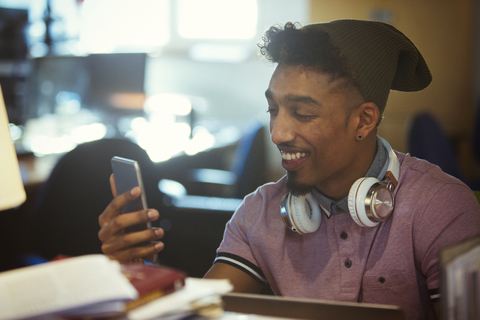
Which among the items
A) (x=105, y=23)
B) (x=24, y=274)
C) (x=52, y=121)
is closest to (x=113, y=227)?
(x=24, y=274)

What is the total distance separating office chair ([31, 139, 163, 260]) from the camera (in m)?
1.49

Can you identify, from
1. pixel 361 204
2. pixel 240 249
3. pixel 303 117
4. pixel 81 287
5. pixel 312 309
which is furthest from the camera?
→ pixel 240 249

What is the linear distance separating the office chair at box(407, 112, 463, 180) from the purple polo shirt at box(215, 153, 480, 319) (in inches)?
42.8

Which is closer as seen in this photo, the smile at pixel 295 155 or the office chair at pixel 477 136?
the smile at pixel 295 155

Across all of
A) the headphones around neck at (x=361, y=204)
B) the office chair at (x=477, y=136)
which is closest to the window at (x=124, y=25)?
the office chair at (x=477, y=136)

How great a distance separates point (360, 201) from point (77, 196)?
0.99 m

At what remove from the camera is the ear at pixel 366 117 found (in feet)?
3.42

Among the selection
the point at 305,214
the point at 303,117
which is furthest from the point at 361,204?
the point at 303,117

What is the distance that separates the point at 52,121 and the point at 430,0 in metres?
2.91

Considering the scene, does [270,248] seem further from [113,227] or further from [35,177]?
[35,177]

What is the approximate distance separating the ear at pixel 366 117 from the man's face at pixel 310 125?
2 centimetres

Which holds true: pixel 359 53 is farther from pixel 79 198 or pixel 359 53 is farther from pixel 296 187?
pixel 79 198

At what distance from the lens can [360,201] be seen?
94 cm

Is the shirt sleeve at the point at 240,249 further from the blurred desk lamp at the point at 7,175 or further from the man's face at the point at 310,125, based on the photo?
the blurred desk lamp at the point at 7,175
